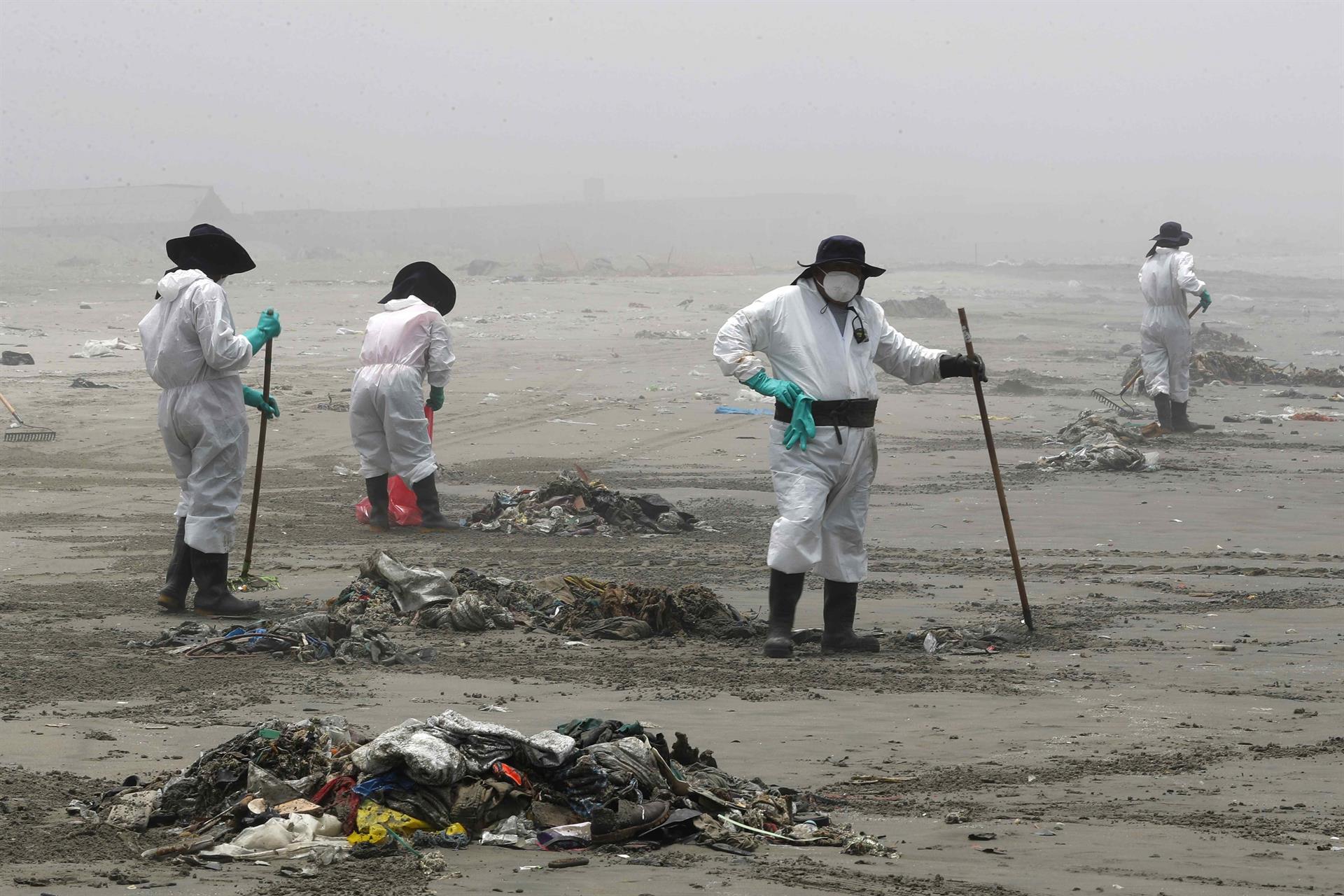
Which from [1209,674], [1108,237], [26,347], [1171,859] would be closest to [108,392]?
[26,347]

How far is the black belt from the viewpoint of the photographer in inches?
286

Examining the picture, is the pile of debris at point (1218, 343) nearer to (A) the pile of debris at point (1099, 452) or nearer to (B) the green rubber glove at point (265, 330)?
(A) the pile of debris at point (1099, 452)

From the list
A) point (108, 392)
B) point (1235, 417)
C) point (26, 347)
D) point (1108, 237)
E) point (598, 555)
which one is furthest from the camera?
point (1108, 237)

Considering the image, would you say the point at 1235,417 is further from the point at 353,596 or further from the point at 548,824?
the point at 548,824

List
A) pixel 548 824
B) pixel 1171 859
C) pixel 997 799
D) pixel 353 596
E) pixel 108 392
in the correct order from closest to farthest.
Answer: pixel 1171 859
pixel 548 824
pixel 997 799
pixel 353 596
pixel 108 392

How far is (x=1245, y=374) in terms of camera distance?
849 inches

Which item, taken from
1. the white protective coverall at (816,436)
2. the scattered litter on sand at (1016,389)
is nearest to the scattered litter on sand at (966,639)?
the white protective coverall at (816,436)

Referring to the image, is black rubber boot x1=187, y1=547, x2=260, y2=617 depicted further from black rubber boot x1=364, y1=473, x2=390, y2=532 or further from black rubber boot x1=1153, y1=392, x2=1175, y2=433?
black rubber boot x1=1153, y1=392, x2=1175, y2=433

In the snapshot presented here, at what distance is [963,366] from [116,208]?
2304 inches

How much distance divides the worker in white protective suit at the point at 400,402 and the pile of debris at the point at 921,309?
25188 mm

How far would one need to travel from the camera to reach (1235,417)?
17.5m

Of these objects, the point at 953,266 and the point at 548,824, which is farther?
the point at 953,266

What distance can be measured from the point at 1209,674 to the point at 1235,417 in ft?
38.1

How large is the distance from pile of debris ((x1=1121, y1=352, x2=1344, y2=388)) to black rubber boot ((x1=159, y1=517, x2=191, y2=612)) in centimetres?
1561
